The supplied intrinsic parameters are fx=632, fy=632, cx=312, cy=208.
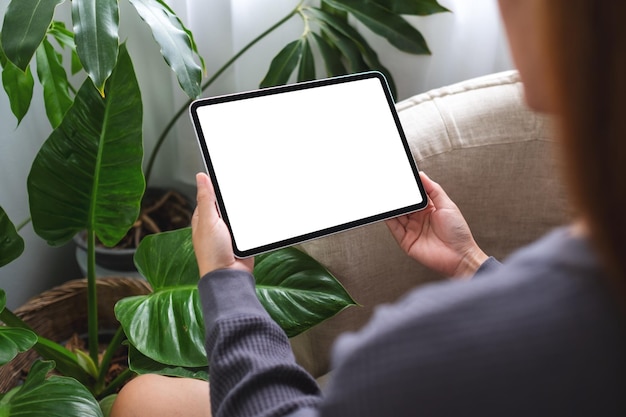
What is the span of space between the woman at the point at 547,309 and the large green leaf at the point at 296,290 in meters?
0.41

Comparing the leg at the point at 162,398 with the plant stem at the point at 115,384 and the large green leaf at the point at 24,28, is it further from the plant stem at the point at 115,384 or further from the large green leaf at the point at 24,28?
the large green leaf at the point at 24,28

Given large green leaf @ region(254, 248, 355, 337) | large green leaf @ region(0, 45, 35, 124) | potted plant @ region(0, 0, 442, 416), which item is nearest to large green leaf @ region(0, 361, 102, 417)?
potted plant @ region(0, 0, 442, 416)

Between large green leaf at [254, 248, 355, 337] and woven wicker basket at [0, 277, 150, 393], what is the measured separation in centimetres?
35

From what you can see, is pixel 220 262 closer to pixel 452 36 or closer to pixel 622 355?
pixel 622 355

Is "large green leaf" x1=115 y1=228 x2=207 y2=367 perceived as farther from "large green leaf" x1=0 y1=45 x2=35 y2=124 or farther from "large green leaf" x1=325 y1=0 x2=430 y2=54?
"large green leaf" x1=325 y1=0 x2=430 y2=54

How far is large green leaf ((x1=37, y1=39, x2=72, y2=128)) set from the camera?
0.96 metres

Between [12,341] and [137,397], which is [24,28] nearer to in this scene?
[12,341]

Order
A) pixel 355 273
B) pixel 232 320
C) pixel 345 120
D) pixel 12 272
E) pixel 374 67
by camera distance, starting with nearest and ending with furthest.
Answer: pixel 232 320, pixel 345 120, pixel 355 273, pixel 374 67, pixel 12 272

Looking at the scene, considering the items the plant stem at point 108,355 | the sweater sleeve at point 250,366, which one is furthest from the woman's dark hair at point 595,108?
the plant stem at point 108,355

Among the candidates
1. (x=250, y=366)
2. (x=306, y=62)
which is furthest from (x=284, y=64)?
(x=250, y=366)

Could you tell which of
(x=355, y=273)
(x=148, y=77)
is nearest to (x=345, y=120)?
(x=355, y=273)

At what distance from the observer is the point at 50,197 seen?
0.85 m

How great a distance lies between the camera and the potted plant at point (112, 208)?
0.74 metres

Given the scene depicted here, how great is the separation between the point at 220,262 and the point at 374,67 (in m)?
0.61
